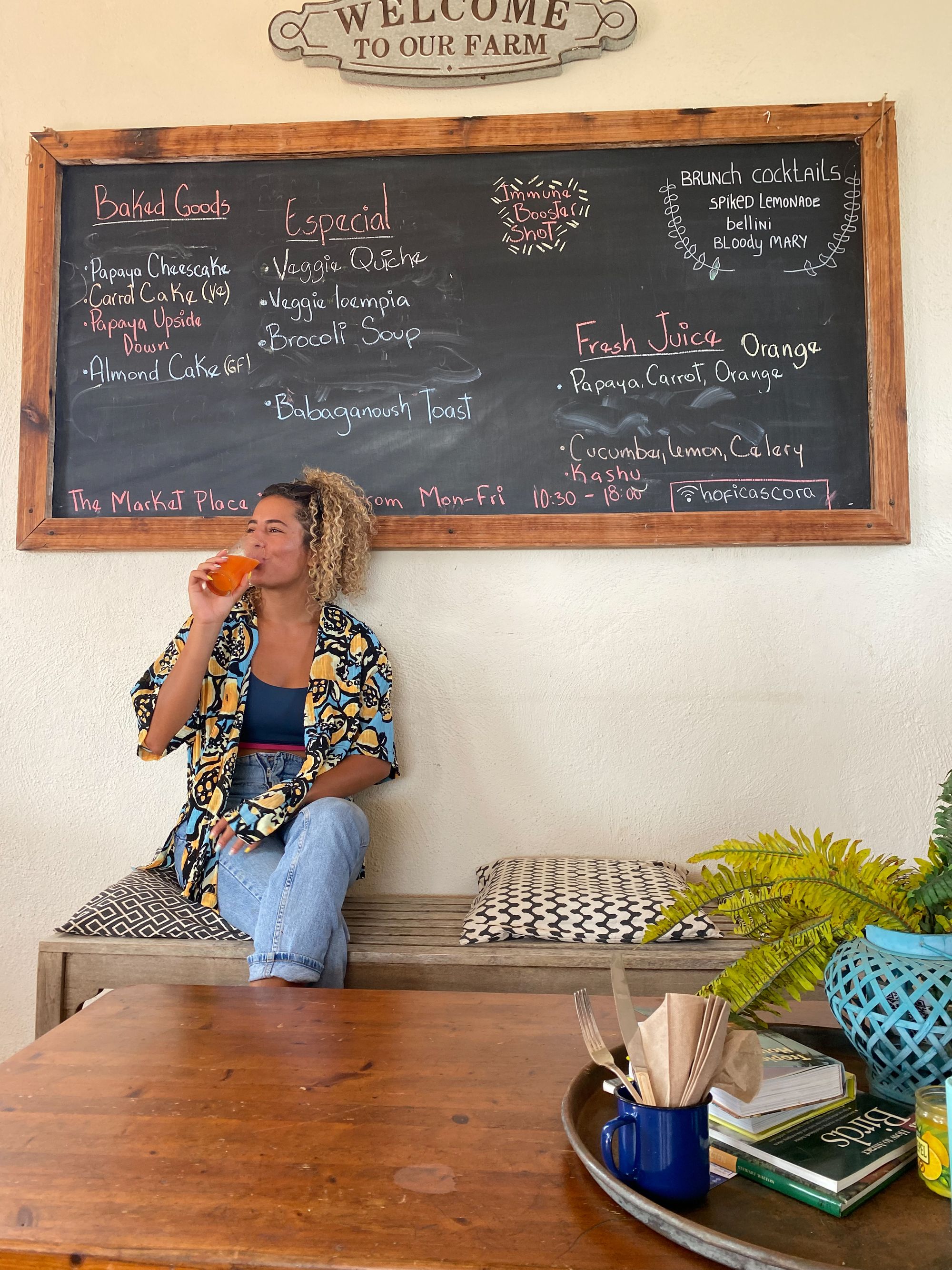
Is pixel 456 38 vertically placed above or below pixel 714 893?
above

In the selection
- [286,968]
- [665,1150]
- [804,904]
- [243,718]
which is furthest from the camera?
[243,718]

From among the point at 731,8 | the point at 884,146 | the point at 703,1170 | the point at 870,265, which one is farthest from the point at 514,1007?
the point at 731,8

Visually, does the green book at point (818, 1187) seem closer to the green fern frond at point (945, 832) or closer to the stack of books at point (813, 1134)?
the stack of books at point (813, 1134)

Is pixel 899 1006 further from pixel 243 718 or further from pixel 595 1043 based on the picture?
pixel 243 718

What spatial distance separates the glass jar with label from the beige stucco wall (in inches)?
59.9

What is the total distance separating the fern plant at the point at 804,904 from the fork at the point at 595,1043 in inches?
5.7

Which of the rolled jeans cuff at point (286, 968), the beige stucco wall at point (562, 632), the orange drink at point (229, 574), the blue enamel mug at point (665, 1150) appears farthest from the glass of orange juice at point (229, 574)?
the blue enamel mug at point (665, 1150)

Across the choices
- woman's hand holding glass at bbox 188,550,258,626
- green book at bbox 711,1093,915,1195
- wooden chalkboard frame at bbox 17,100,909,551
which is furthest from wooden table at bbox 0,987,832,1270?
wooden chalkboard frame at bbox 17,100,909,551

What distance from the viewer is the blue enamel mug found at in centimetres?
76

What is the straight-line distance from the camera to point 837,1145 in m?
0.85

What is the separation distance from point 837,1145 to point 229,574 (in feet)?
5.14

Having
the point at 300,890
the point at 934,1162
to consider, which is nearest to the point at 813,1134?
the point at 934,1162

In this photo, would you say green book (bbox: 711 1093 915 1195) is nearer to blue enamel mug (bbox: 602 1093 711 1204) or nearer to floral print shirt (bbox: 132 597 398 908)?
blue enamel mug (bbox: 602 1093 711 1204)

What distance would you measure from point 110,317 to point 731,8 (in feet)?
5.79
